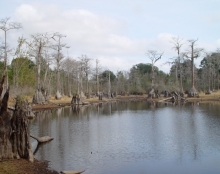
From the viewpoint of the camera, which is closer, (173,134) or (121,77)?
(173,134)

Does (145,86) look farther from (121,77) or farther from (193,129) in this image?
(193,129)

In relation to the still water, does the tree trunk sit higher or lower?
higher

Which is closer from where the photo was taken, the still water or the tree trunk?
the tree trunk

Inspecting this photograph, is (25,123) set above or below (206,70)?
below

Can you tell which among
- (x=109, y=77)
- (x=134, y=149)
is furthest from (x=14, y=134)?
(x=109, y=77)

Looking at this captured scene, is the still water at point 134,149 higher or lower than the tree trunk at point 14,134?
lower

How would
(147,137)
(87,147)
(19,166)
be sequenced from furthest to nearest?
1. (147,137)
2. (87,147)
3. (19,166)

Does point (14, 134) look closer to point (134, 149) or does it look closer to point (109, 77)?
point (134, 149)

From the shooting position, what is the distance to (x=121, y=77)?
89.2 metres

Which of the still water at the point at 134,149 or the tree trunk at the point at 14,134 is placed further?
the still water at the point at 134,149

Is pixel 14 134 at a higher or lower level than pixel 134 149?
higher

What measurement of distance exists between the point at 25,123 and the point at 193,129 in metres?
13.1


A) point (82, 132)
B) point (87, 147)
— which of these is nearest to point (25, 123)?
point (87, 147)

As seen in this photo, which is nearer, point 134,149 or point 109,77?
point 134,149
